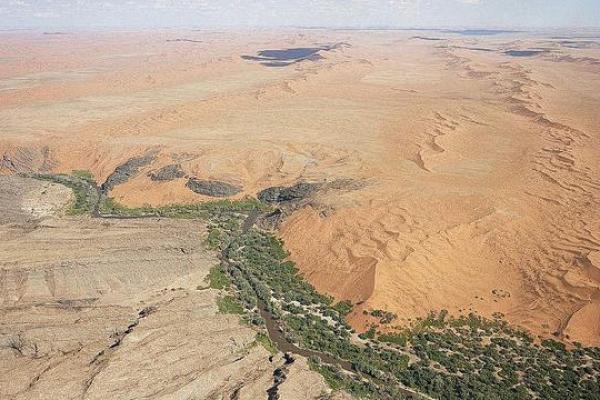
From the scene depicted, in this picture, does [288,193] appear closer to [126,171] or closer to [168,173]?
[168,173]

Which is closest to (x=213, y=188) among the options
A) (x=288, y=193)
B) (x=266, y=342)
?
(x=288, y=193)

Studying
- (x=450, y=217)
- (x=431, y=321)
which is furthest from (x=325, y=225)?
(x=431, y=321)

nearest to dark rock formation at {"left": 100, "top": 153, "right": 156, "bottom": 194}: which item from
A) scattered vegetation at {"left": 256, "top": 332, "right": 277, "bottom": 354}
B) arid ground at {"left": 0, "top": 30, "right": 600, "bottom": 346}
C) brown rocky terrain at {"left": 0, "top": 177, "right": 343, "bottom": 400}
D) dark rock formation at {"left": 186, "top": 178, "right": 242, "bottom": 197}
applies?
arid ground at {"left": 0, "top": 30, "right": 600, "bottom": 346}

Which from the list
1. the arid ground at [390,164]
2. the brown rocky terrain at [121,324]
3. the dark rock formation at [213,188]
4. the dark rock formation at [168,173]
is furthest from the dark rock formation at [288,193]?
the dark rock formation at [168,173]

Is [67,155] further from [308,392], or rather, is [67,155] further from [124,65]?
[124,65]

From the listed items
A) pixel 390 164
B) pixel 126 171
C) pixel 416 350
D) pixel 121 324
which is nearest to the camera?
pixel 416 350

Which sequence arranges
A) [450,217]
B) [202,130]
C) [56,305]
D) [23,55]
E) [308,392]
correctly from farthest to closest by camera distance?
A: [23,55] → [202,130] → [450,217] → [56,305] → [308,392]
